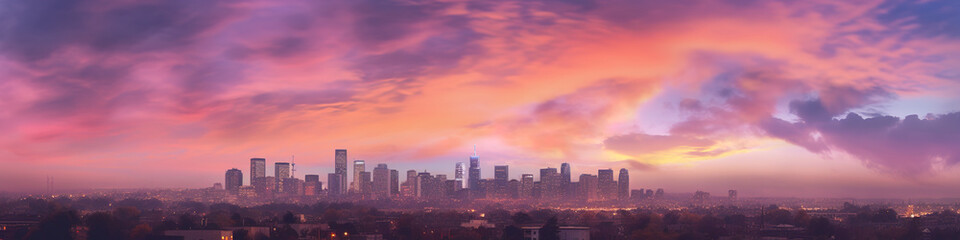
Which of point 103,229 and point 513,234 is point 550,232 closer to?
point 513,234

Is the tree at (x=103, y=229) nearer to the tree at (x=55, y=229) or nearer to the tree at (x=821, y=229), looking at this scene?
the tree at (x=55, y=229)

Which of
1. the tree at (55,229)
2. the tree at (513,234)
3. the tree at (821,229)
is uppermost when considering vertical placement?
the tree at (55,229)

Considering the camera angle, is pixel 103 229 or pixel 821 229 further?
pixel 821 229

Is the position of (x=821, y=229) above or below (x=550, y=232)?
below

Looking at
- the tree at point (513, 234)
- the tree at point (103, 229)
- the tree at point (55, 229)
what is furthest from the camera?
the tree at point (103, 229)

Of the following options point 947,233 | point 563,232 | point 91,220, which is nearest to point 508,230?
point 563,232

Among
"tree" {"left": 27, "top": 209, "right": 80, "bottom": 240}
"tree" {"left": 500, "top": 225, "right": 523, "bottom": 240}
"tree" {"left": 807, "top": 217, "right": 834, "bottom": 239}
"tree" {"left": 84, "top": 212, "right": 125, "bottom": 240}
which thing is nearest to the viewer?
"tree" {"left": 27, "top": 209, "right": 80, "bottom": 240}

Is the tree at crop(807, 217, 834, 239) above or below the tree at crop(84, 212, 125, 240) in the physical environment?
below

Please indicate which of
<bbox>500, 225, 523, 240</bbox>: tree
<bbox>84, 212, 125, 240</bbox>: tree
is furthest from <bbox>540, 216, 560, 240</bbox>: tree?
<bbox>84, 212, 125, 240</bbox>: tree

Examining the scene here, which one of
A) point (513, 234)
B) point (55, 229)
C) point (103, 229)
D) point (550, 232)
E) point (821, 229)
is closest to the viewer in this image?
point (55, 229)

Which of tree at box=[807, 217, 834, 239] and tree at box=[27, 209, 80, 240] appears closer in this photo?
tree at box=[27, 209, 80, 240]

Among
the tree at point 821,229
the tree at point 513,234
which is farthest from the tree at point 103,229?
the tree at point 821,229

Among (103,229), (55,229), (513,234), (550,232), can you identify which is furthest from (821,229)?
(55,229)

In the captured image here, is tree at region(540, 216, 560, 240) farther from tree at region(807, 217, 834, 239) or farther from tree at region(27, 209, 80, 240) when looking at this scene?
tree at region(27, 209, 80, 240)
